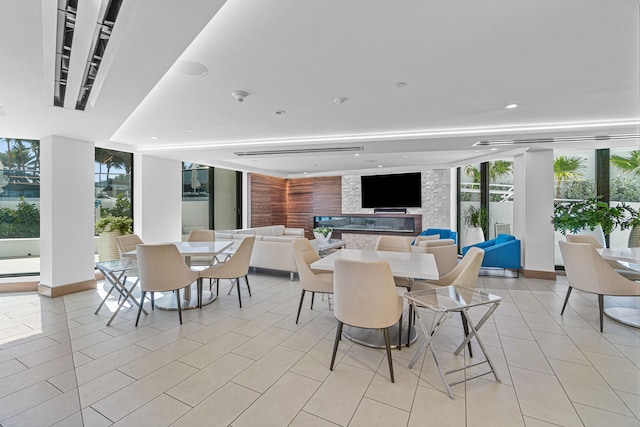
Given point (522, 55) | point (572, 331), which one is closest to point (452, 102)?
point (522, 55)

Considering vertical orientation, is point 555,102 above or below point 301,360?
above

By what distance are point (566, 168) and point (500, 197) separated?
50.5 inches

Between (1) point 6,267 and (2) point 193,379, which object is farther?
(1) point 6,267

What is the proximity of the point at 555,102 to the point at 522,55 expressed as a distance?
1403 mm

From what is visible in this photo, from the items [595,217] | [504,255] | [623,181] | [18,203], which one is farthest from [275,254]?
[623,181]

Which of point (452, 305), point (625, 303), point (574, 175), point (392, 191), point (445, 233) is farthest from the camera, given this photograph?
point (392, 191)

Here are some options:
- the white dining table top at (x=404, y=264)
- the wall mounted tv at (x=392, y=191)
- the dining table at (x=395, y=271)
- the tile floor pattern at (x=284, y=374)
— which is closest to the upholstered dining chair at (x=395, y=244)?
the white dining table top at (x=404, y=264)

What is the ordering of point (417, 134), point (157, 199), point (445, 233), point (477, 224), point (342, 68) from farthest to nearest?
Result: point (445, 233) < point (477, 224) < point (157, 199) < point (417, 134) < point (342, 68)

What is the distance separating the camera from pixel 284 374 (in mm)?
2312

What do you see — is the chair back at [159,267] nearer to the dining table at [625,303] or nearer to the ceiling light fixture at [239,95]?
the ceiling light fixture at [239,95]

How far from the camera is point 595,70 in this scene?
2.47 m

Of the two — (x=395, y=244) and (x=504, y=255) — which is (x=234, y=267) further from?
(x=504, y=255)

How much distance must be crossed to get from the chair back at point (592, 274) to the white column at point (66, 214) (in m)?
6.78

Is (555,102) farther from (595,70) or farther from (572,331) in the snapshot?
(572,331)
